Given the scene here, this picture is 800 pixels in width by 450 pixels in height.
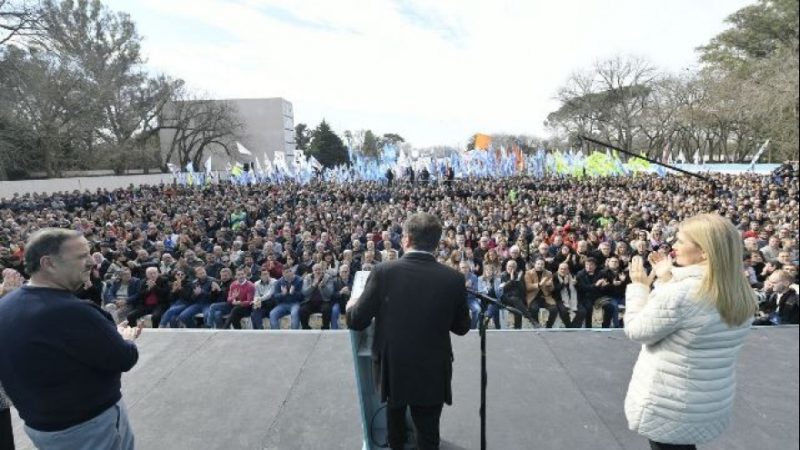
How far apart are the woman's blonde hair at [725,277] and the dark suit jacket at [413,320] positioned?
1.04 m

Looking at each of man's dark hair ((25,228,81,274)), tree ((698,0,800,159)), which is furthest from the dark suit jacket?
tree ((698,0,800,159))

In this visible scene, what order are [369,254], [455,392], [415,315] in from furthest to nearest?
[369,254] < [455,392] < [415,315]

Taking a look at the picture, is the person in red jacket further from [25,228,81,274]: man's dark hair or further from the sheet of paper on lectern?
[25,228,81,274]: man's dark hair

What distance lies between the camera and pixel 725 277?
5.49ft

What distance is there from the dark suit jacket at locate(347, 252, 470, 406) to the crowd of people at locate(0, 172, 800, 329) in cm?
56

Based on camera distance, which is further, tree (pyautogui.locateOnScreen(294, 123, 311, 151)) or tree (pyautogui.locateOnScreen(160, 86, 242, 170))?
tree (pyautogui.locateOnScreen(294, 123, 311, 151))

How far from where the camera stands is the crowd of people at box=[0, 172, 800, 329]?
6879 mm

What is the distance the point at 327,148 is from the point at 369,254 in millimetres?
52591

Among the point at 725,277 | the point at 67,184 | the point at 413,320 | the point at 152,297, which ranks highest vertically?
the point at 67,184

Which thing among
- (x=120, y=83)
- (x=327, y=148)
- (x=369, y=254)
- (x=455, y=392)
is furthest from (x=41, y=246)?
(x=327, y=148)

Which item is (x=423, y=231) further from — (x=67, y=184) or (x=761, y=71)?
(x=67, y=184)

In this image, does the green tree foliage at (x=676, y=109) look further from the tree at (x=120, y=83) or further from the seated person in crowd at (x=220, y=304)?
the tree at (x=120, y=83)

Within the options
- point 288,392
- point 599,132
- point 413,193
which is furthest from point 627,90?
point 288,392

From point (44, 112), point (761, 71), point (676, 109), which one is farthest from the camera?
point (676, 109)
